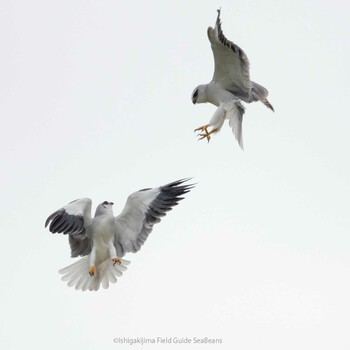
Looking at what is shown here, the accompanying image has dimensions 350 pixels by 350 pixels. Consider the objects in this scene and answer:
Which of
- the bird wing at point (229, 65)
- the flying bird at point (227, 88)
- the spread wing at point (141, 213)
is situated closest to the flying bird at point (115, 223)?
the spread wing at point (141, 213)

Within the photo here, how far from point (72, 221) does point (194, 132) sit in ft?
6.50

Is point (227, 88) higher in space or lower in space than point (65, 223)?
Answer: higher

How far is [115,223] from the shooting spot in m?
13.8

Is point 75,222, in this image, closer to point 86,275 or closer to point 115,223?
point 115,223

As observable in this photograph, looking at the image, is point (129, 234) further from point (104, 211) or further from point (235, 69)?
point (235, 69)

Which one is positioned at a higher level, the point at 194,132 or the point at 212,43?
the point at 212,43

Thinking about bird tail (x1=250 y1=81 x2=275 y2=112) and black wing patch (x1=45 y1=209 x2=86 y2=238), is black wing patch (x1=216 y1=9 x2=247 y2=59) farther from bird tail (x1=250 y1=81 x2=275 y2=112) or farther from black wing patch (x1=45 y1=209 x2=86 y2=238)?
black wing patch (x1=45 y1=209 x2=86 y2=238)

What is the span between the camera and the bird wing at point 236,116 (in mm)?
14469

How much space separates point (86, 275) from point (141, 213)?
4.22 ft

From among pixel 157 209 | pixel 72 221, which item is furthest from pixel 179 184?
→ pixel 72 221

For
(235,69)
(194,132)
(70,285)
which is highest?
(235,69)

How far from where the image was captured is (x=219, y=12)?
13359 millimetres

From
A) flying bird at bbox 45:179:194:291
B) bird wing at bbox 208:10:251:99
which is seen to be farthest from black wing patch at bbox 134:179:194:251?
bird wing at bbox 208:10:251:99

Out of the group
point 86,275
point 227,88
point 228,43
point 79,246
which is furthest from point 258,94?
point 86,275
